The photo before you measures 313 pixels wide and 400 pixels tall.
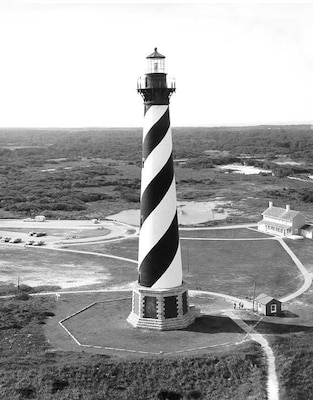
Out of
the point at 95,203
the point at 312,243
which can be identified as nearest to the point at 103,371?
the point at 312,243

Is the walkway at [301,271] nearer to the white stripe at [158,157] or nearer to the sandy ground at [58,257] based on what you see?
the sandy ground at [58,257]

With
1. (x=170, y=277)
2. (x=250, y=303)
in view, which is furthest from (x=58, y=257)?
(x=170, y=277)

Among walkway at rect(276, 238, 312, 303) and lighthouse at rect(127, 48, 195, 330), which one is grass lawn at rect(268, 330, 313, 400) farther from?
walkway at rect(276, 238, 312, 303)

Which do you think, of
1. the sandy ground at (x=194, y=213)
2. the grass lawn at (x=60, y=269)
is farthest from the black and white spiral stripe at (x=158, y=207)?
the sandy ground at (x=194, y=213)

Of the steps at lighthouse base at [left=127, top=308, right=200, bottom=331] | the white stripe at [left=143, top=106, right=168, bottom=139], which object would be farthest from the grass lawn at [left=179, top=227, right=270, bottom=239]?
the white stripe at [left=143, top=106, right=168, bottom=139]

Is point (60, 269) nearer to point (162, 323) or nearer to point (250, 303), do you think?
point (250, 303)

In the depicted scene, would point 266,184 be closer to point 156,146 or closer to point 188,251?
point 188,251

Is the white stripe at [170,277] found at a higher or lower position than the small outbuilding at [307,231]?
higher
